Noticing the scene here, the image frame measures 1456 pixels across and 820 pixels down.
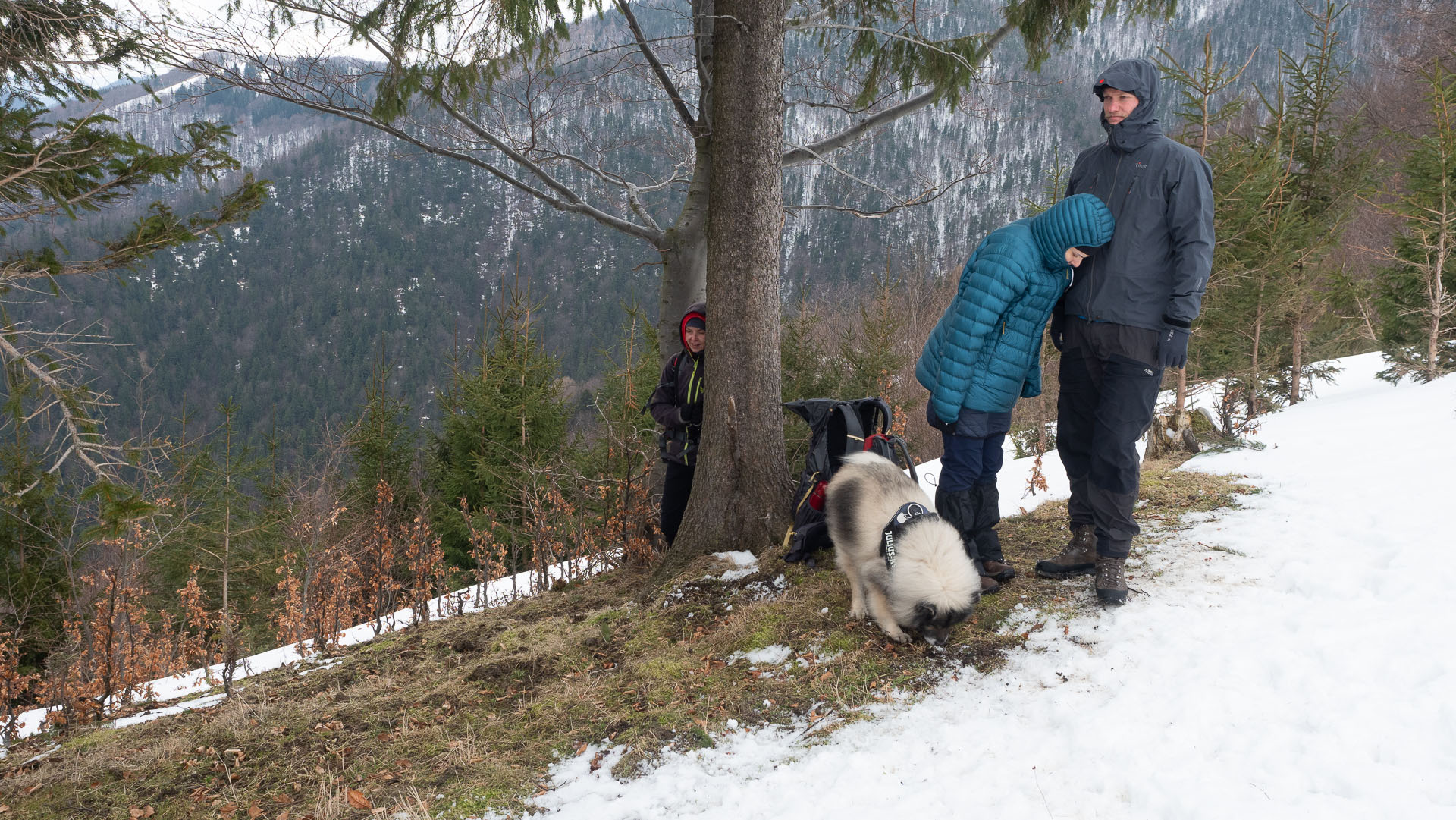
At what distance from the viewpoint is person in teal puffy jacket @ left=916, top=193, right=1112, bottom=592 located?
11.3ft

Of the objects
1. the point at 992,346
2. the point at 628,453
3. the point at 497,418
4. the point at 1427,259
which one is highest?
the point at 1427,259

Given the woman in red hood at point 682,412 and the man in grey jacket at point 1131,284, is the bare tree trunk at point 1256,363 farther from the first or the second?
the woman in red hood at point 682,412

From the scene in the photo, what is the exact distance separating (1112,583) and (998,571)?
1.92 ft

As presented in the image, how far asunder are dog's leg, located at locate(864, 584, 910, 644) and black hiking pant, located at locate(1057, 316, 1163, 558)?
1090mm

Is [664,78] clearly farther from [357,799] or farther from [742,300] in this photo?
[357,799]

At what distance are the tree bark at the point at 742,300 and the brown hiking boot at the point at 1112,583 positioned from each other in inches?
77.5

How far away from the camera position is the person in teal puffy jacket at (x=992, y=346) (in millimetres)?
3438

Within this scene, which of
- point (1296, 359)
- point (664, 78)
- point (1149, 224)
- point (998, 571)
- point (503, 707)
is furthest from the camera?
point (1296, 359)

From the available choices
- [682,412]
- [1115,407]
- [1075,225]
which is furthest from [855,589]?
[1075,225]

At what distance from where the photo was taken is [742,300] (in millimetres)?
4605

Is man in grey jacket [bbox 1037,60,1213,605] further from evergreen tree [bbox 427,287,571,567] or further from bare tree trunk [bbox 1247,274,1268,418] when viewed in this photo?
evergreen tree [bbox 427,287,571,567]

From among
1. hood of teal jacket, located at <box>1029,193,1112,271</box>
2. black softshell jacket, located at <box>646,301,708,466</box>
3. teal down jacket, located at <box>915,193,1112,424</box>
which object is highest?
hood of teal jacket, located at <box>1029,193,1112,271</box>

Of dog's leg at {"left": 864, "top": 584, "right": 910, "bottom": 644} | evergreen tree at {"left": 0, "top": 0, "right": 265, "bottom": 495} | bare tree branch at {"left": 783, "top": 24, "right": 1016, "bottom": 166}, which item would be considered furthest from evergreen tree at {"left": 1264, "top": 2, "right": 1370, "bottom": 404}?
evergreen tree at {"left": 0, "top": 0, "right": 265, "bottom": 495}

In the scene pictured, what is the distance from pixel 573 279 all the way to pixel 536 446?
11803 cm
